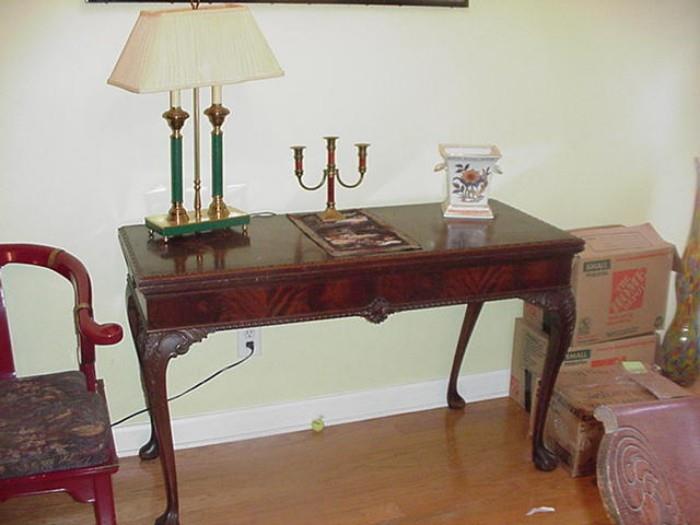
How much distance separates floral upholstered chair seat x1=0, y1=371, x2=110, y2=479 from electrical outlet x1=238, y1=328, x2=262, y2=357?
66 cm

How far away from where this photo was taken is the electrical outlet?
2.65 metres

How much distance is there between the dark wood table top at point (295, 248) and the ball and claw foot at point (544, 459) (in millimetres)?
649

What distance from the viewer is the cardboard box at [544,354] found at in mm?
2783

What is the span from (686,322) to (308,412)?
1379 mm

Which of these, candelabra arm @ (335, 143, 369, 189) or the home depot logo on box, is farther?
the home depot logo on box

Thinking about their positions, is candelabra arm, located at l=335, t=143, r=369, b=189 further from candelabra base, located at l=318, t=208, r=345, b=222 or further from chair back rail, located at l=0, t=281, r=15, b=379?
chair back rail, located at l=0, t=281, r=15, b=379

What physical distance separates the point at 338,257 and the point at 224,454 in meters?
0.88

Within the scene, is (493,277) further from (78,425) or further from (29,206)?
(29,206)

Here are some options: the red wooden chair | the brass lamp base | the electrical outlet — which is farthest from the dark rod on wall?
the electrical outlet

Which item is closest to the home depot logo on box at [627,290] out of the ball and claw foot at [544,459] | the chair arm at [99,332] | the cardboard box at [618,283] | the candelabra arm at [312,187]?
the cardboard box at [618,283]

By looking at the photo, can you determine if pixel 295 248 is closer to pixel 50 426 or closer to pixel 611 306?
pixel 50 426

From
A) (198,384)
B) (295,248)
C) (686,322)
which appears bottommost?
(198,384)

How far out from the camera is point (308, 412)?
279 cm

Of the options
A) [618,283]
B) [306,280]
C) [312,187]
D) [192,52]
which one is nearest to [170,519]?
[306,280]
